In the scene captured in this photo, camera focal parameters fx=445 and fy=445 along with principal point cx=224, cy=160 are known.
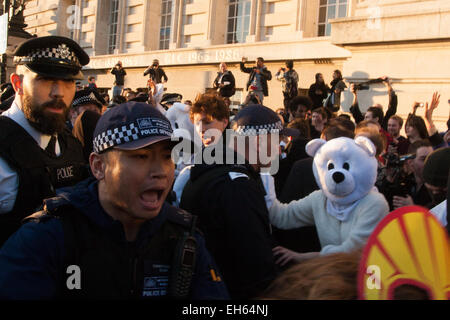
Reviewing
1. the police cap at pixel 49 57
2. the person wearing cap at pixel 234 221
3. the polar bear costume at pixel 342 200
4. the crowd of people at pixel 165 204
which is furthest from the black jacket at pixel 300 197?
the police cap at pixel 49 57

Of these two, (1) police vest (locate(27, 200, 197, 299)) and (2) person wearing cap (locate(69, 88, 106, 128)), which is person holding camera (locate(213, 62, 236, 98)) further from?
(1) police vest (locate(27, 200, 197, 299))

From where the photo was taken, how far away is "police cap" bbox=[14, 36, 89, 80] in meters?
2.75

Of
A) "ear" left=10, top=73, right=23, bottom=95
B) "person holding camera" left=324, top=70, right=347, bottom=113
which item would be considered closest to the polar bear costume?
"ear" left=10, top=73, right=23, bottom=95

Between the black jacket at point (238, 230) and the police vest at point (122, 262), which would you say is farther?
the black jacket at point (238, 230)

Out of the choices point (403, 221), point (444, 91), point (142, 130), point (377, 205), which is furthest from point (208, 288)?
point (444, 91)

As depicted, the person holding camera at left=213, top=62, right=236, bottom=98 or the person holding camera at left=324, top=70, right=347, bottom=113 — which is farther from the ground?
the person holding camera at left=213, top=62, right=236, bottom=98

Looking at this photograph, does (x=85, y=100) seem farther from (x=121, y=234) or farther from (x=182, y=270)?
(x=182, y=270)

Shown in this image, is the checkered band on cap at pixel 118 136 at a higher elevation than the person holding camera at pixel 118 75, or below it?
below

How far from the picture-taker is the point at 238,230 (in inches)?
91.1

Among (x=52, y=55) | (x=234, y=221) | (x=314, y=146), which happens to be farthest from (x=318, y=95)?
(x=234, y=221)

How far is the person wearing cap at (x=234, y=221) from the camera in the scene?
2295 mm

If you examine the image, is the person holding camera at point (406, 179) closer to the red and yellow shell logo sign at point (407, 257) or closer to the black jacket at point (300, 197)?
the black jacket at point (300, 197)

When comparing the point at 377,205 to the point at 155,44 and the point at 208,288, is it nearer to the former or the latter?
the point at 208,288

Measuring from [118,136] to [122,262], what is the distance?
50cm
